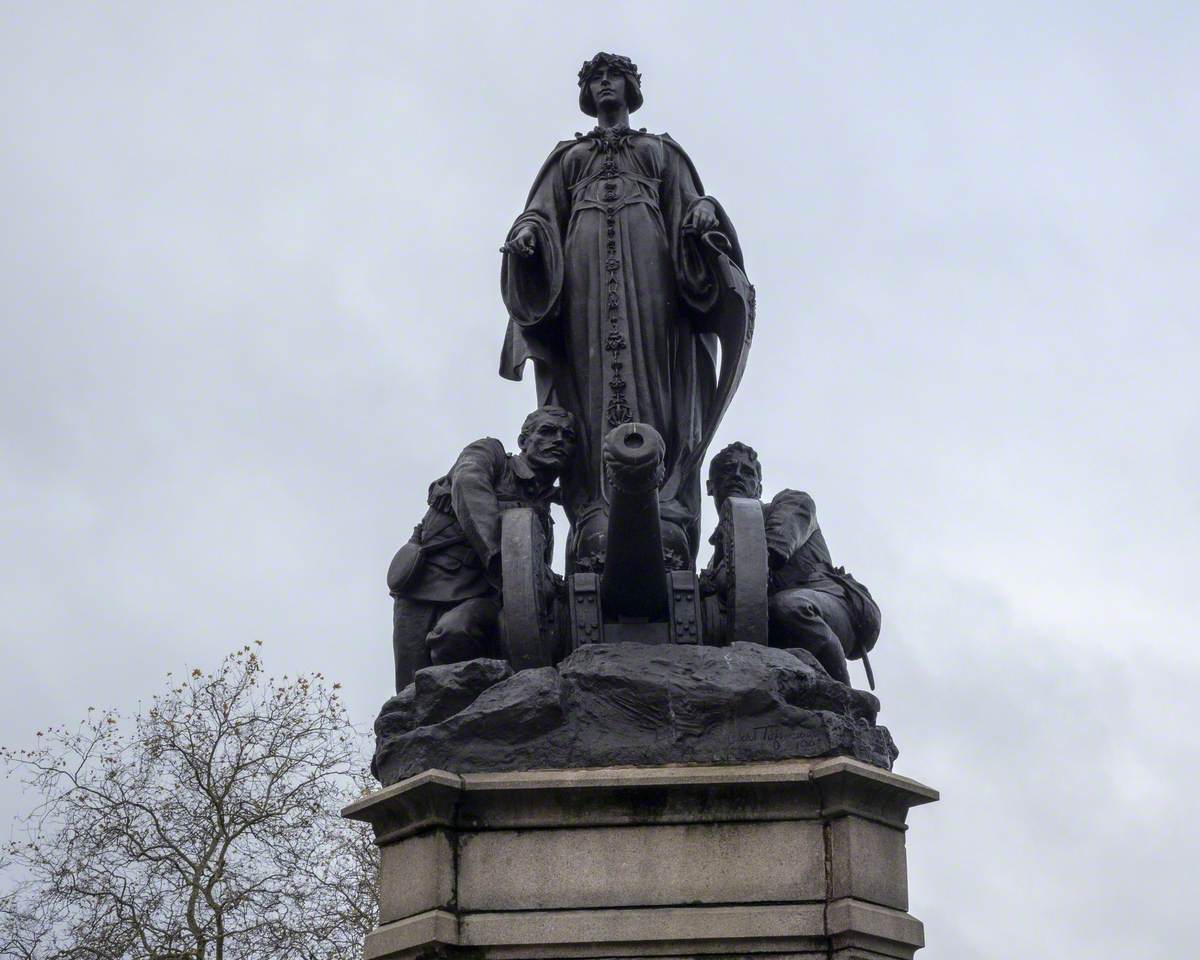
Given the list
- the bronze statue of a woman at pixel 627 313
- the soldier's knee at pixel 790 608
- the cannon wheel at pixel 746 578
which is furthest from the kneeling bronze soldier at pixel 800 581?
the bronze statue of a woman at pixel 627 313

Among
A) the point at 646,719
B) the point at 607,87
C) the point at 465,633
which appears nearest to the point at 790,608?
the point at 646,719

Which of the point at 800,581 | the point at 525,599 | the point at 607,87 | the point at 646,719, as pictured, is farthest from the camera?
the point at 607,87

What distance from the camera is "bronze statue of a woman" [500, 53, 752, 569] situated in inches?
354

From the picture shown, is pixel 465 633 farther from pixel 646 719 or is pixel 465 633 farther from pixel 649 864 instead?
pixel 649 864

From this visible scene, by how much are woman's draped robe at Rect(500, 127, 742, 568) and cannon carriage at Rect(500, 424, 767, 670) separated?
2.55 feet

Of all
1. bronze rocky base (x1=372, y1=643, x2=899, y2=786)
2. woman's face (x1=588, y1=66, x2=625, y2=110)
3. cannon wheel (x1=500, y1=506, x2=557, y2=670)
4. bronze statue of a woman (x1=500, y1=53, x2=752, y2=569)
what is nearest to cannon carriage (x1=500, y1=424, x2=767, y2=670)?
cannon wheel (x1=500, y1=506, x2=557, y2=670)

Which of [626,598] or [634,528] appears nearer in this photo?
[634,528]

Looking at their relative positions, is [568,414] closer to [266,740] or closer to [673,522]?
[673,522]

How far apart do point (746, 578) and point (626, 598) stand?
19.9 inches

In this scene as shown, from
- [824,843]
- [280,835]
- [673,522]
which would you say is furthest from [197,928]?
[824,843]

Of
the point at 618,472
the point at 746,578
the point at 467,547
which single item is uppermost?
the point at 467,547

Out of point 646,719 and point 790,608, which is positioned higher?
point 790,608

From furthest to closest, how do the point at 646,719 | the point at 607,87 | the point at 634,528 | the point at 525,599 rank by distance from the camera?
the point at 607,87 < the point at 525,599 < the point at 634,528 < the point at 646,719

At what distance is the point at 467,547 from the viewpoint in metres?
8.55
